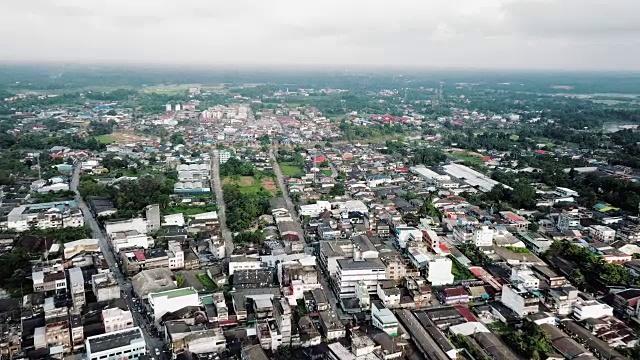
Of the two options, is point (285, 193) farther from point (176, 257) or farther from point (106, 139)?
point (106, 139)

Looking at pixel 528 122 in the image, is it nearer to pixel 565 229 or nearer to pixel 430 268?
pixel 565 229

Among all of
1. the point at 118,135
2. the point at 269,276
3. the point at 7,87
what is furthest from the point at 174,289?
the point at 7,87

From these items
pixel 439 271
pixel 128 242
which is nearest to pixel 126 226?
pixel 128 242

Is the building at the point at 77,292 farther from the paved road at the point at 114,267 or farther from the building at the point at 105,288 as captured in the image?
the paved road at the point at 114,267

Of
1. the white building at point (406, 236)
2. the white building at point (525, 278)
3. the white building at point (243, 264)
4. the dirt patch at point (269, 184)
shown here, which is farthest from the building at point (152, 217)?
the white building at point (525, 278)

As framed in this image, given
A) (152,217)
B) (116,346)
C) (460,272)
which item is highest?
(152,217)

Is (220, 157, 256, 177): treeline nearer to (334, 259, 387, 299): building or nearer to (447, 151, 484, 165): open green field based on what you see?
(447, 151, 484, 165): open green field

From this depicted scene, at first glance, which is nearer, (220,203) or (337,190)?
(220,203)

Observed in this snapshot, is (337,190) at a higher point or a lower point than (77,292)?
lower
